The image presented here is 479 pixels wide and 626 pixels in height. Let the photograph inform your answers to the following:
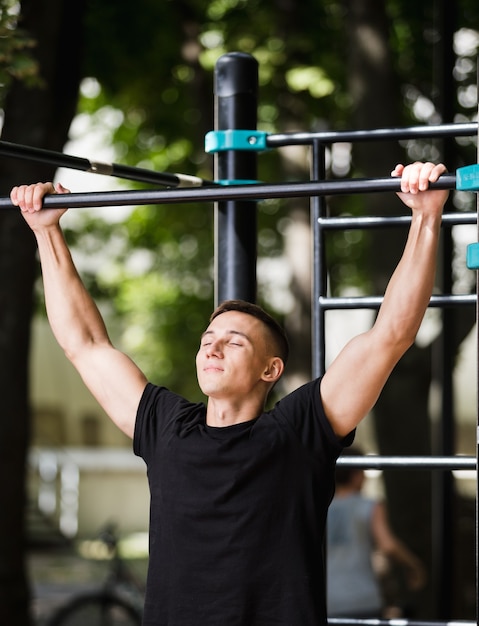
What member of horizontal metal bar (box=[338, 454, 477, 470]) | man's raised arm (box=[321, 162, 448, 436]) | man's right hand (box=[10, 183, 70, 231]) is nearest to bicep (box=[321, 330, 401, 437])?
man's raised arm (box=[321, 162, 448, 436])

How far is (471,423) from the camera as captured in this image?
1902 cm

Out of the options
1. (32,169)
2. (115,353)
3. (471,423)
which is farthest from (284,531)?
(471,423)

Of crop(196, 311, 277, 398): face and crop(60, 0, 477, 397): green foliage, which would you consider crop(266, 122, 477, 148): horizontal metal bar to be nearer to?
crop(196, 311, 277, 398): face

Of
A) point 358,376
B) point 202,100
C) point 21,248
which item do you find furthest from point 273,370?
point 202,100

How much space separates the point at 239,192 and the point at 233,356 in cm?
35

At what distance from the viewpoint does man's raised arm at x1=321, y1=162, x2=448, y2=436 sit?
2.49 metres

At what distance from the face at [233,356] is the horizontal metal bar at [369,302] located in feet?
1.91

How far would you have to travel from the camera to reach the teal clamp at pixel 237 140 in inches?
136

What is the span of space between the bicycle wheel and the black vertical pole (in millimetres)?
5421

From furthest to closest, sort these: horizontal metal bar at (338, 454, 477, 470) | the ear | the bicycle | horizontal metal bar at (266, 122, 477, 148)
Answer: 1. the bicycle
2. horizontal metal bar at (266, 122, 477, 148)
3. horizontal metal bar at (338, 454, 477, 470)
4. the ear

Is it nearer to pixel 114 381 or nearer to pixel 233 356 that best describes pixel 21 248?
pixel 114 381

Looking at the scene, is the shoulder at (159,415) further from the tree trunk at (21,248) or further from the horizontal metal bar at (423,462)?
the tree trunk at (21,248)

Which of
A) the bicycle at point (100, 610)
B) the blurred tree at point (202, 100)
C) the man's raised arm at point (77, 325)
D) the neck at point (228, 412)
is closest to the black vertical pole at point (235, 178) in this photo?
the man's raised arm at point (77, 325)

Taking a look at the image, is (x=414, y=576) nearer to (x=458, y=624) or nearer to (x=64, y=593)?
(x=458, y=624)
